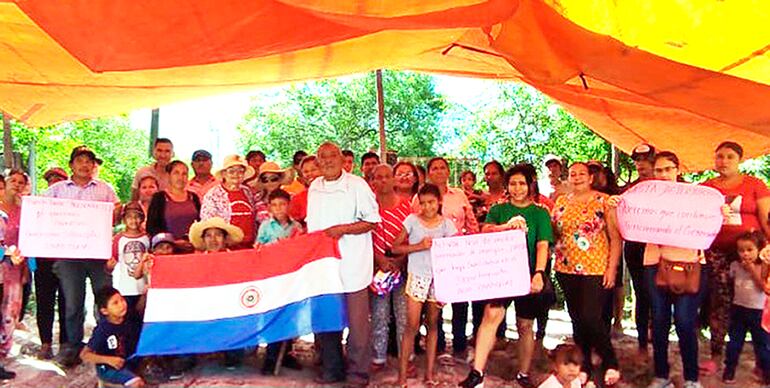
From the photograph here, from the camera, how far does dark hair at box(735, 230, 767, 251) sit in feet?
14.5

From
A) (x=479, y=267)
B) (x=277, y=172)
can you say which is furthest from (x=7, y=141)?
(x=479, y=267)

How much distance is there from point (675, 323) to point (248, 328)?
2.84 metres

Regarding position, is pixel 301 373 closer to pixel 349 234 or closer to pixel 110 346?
pixel 349 234

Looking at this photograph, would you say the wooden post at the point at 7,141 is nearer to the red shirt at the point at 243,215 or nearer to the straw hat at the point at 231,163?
the straw hat at the point at 231,163

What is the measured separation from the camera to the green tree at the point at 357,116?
896 inches

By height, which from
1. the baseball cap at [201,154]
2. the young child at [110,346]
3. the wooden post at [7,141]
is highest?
the wooden post at [7,141]

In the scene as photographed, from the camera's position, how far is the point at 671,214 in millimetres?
4203

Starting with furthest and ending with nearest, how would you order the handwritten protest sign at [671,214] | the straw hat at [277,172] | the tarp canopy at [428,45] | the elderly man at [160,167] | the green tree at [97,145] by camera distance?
the green tree at [97,145], the elderly man at [160,167], the straw hat at [277,172], the handwritten protest sign at [671,214], the tarp canopy at [428,45]

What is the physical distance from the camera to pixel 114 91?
18.6 ft

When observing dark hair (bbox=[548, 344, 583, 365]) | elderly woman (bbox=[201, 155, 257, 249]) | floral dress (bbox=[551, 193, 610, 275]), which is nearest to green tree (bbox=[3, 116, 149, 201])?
elderly woman (bbox=[201, 155, 257, 249])

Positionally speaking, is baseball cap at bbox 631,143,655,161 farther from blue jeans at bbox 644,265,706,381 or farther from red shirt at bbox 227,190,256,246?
red shirt at bbox 227,190,256,246

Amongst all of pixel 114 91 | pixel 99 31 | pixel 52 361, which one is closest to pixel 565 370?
pixel 99 31

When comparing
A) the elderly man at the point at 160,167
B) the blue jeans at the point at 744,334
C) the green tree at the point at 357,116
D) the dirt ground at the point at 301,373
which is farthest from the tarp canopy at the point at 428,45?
the green tree at the point at 357,116

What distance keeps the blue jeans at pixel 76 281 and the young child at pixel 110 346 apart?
1.98 feet
